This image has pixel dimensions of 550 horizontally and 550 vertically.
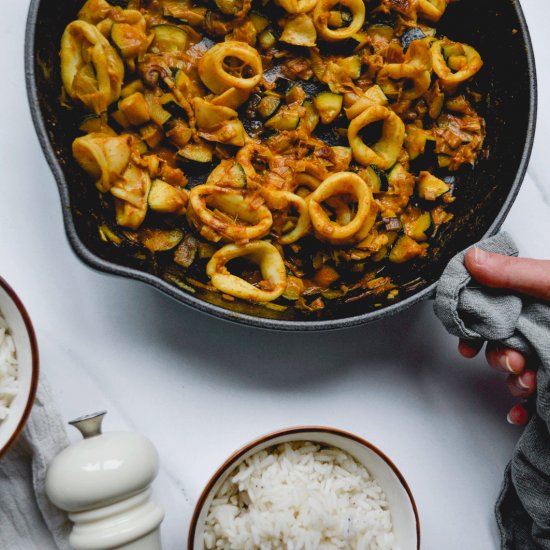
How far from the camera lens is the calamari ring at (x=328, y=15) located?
2.11 meters

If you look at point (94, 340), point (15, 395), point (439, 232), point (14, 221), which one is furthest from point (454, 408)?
point (14, 221)

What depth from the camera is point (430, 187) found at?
7.09ft

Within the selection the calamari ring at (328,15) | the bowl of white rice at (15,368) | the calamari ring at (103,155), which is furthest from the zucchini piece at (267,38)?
the bowl of white rice at (15,368)

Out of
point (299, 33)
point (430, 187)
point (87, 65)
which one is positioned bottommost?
point (430, 187)

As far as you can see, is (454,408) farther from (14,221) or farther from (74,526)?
(14,221)

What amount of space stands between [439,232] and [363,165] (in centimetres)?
30

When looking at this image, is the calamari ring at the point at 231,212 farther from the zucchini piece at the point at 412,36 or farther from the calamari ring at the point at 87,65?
the zucchini piece at the point at 412,36

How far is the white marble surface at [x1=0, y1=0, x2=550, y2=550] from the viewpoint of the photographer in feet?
7.00

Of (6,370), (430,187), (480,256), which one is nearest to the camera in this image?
(6,370)

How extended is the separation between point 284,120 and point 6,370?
1.00 metres

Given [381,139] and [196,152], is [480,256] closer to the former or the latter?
[381,139]

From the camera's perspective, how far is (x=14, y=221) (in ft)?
6.98

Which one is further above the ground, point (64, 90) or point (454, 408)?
point (64, 90)

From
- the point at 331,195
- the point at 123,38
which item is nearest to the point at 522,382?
the point at 331,195
